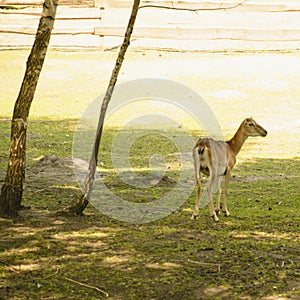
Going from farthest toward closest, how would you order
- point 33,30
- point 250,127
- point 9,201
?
point 33,30
point 250,127
point 9,201

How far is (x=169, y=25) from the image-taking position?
997 inches

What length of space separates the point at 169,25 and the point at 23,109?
60.2 feet

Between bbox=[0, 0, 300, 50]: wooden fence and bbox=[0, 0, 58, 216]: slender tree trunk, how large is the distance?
17.2 m

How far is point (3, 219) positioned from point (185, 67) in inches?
619

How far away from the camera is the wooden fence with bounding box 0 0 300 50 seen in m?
24.9

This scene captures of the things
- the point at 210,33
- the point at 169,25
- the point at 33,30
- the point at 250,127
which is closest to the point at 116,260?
the point at 250,127

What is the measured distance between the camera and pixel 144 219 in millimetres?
8188

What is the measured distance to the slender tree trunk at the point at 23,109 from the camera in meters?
7.41

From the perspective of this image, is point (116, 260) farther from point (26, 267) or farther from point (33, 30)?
point (33, 30)

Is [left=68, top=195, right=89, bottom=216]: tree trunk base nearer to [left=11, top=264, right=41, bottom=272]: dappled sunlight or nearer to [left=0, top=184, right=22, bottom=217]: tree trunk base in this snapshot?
[left=0, top=184, right=22, bottom=217]: tree trunk base

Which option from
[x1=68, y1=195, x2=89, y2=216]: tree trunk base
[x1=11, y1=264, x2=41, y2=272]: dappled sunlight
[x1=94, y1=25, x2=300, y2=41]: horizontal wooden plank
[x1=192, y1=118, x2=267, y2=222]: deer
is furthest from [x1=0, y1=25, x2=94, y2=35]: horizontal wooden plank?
[x1=11, y1=264, x2=41, y2=272]: dappled sunlight

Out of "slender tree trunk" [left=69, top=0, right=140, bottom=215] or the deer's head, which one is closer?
"slender tree trunk" [left=69, top=0, right=140, bottom=215]

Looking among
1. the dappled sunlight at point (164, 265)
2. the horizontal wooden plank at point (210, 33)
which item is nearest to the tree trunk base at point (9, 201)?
the dappled sunlight at point (164, 265)

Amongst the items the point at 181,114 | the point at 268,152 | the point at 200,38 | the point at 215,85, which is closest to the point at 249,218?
the point at 268,152
